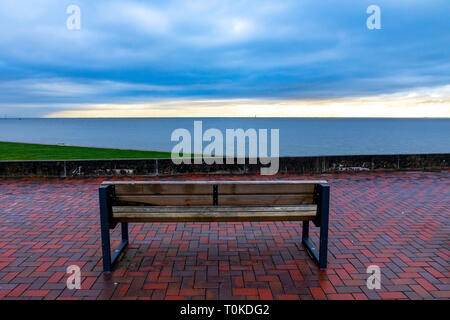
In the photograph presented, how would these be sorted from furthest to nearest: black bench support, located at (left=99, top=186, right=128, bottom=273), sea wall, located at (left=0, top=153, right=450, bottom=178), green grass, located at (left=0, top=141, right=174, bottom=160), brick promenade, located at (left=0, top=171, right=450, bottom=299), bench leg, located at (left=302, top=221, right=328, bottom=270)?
1. green grass, located at (left=0, top=141, right=174, bottom=160)
2. sea wall, located at (left=0, top=153, right=450, bottom=178)
3. bench leg, located at (left=302, top=221, right=328, bottom=270)
4. black bench support, located at (left=99, top=186, right=128, bottom=273)
5. brick promenade, located at (left=0, top=171, right=450, bottom=299)

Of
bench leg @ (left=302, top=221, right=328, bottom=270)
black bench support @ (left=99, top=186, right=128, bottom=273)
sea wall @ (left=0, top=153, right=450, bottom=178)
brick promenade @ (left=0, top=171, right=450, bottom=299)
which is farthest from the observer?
→ sea wall @ (left=0, top=153, right=450, bottom=178)

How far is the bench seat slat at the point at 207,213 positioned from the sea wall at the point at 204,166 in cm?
545

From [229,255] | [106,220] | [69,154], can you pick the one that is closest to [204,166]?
[229,255]

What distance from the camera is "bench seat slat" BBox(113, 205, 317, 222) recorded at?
3238 mm

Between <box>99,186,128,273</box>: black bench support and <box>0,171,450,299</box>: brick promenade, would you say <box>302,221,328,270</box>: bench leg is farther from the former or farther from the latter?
<box>99,186,128,273</box>: black bench support

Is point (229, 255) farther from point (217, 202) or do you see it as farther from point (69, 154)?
point (69, 154)

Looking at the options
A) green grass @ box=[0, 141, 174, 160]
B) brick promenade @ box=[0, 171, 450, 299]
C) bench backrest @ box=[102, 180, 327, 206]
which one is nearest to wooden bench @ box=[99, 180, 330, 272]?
bench backrest @ box=[102, 180, 327, 206]

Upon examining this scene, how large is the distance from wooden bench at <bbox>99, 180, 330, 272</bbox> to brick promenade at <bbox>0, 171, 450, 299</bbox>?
0.37 m

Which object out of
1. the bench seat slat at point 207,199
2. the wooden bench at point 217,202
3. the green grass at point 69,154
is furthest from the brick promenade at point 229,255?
the green grass at point 69,154

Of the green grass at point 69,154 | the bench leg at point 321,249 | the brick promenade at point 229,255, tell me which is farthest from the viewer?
the green grass at point 69,154

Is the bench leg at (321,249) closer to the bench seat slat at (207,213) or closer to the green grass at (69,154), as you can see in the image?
the bench seat slat at (207,213)

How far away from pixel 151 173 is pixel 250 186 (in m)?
5.90

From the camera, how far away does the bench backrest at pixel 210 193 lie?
326 centimetres

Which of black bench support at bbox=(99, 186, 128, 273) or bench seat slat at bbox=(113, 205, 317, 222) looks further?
bench seat slat at bbox=(113, 205, 317, 222)
